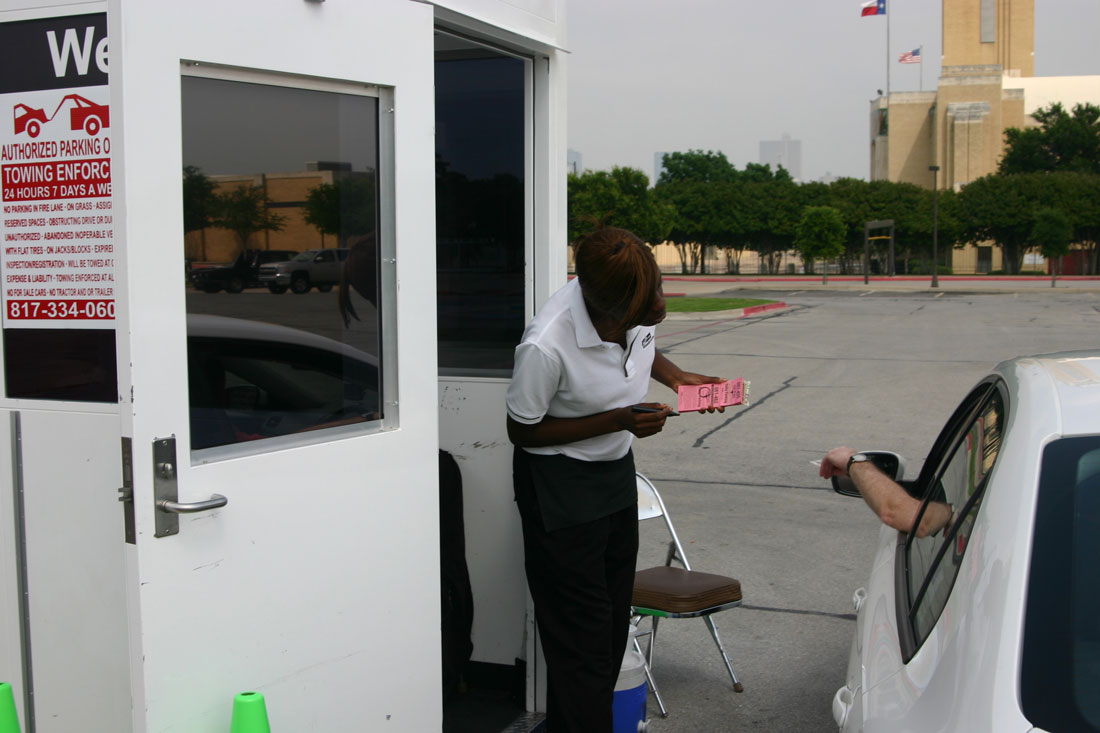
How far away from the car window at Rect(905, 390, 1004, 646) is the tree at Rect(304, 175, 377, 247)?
1.57 m

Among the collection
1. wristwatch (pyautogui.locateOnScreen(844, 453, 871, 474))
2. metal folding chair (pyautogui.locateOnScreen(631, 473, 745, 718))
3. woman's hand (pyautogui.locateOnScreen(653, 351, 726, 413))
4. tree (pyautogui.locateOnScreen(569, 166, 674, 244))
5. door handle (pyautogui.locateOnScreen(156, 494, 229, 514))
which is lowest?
metal folding chair (pyautogui.locateOnScreen(631, 473, 745, 718))

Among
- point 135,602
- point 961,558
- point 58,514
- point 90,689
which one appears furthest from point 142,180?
point 961,558

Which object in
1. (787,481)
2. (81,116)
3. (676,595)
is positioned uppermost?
(81,116)

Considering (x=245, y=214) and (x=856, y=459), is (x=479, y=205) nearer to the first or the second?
(x=245, y=214)

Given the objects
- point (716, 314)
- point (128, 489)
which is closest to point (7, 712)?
point (128, 489)

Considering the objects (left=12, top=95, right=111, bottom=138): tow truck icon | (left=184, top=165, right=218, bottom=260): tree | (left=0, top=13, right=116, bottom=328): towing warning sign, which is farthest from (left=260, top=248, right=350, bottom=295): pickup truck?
(left=12, top=95, right=111, bottom=138): tow truck icon

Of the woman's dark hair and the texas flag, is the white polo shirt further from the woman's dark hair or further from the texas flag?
the texas flag

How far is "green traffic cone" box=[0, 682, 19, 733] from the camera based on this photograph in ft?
7.34

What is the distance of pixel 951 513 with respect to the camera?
238 cm

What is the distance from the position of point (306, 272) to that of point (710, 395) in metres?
1.22

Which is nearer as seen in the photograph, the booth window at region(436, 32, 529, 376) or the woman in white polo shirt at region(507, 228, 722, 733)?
the woman in white polo shirt at region(507, 228, 722, 733)

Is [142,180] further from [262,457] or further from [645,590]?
[645,590]

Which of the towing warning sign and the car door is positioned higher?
the towing warning sign

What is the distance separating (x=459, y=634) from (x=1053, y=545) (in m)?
2.38
